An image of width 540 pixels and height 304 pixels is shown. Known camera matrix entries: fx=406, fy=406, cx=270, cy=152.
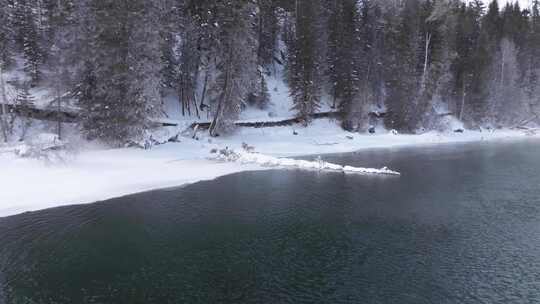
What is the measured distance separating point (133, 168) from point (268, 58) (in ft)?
130

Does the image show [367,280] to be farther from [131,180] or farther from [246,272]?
[131,180]

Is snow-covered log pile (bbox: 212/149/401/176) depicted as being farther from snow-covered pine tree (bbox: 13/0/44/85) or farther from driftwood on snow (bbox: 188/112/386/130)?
snow-covered pine tree (bbox: 13/0/44/85)

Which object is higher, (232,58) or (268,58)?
(268,58)

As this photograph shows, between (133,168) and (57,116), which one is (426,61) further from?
(57,116)

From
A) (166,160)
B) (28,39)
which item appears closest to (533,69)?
(166,160)

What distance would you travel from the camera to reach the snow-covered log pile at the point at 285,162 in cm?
3150

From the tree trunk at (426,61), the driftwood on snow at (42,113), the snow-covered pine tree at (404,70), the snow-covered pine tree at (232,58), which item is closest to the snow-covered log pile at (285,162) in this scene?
the snow-covered pine tree at (232,58)

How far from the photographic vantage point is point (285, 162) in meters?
35.2

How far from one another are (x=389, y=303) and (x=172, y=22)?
41.9 metres

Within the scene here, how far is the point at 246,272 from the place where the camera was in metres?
13.9

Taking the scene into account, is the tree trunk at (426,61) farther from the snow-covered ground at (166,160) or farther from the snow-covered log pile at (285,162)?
the snow-covered log pile at (285,162)

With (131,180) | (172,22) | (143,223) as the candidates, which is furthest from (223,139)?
(143,223)

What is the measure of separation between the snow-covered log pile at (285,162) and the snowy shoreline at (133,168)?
1.03 m

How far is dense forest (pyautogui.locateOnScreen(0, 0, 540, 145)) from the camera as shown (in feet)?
115
